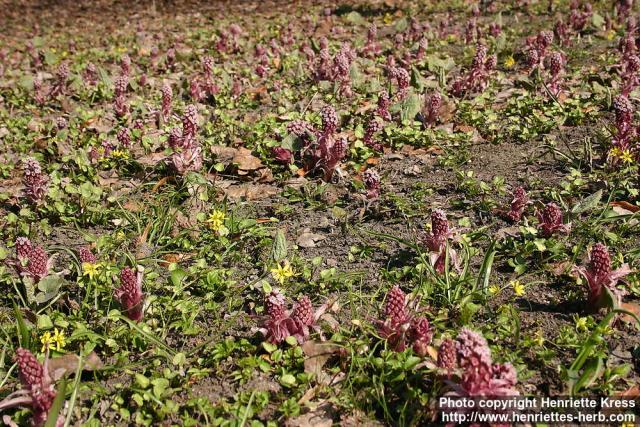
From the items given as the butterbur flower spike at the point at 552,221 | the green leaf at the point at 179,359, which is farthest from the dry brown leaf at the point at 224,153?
the butterbur flower spike at the point at 552,221

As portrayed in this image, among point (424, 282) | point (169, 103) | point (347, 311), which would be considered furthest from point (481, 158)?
point (169, 103)

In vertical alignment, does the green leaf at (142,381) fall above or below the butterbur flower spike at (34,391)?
below

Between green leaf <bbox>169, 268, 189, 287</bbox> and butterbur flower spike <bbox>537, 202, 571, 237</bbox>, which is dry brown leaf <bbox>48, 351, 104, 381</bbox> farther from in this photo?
butterbur flower spike <bbox>537, 202, 571, 237</bbox>

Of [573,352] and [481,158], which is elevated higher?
[481,158]

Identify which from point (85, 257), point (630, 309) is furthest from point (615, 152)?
point (85, 257)

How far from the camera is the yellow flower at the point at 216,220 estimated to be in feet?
11.6

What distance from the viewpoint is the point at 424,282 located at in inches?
120

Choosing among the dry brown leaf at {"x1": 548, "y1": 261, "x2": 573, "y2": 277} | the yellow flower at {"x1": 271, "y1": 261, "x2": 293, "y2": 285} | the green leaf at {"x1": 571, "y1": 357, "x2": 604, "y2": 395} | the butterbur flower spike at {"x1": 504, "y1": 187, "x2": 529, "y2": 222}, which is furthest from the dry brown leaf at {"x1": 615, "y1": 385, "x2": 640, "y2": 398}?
the yellow flower at {"x1": 271, "y1": 261, "x2": 293, "y2": 285}

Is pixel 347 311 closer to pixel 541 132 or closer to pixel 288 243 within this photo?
pixel 288 243

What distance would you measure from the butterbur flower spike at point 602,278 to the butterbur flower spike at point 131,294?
7.26 feet

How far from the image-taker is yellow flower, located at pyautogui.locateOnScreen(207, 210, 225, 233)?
3529 mm

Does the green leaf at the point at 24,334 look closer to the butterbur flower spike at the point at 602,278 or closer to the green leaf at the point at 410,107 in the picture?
the butterbur flower spike at the point at 602,278

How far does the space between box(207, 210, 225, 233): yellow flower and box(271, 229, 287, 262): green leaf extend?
0.38 metres

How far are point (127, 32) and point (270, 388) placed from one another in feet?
27.4
